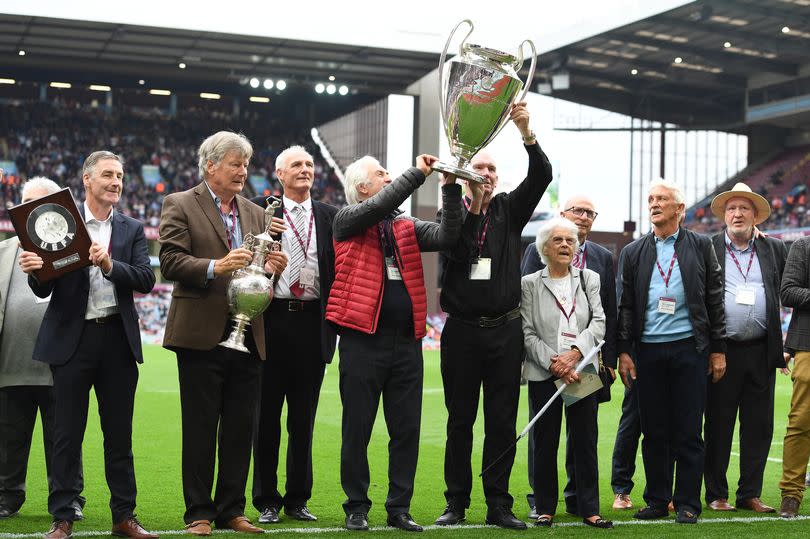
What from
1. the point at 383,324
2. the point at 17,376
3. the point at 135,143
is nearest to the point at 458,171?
the point at 383,324

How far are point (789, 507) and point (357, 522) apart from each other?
2.46m

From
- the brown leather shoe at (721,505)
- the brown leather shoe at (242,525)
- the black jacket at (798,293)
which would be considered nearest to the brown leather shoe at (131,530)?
the brown leather shoe at (242,525)

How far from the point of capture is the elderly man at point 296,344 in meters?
5.54

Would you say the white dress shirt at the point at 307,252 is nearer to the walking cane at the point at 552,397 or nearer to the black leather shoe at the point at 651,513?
the walking cane at the point at 552,397

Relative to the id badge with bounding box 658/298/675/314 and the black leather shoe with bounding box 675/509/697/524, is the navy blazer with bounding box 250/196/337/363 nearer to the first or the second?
the id badge with bounding box 658/298/675/314

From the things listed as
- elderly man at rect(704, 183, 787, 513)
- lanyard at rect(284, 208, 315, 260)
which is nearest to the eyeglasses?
elderly man at rect(704, 183, 787, 513)

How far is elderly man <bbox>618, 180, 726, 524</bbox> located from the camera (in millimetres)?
5754

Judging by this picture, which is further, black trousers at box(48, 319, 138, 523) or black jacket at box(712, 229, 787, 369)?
black jacket at box(712, 229, 787, 369)

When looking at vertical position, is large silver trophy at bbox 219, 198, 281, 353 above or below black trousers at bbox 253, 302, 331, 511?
above

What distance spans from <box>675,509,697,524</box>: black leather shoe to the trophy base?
2.14 meters

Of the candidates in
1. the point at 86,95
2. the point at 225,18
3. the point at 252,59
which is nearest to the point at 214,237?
the point at 225,18

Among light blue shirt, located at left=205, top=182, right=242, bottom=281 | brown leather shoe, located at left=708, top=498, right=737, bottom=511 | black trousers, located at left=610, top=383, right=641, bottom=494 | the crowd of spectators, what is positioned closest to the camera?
light blue shirt, located at left=205, top=182, right=242, bottom=281

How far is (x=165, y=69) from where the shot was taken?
3522 cm

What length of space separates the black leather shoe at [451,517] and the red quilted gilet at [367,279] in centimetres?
93
